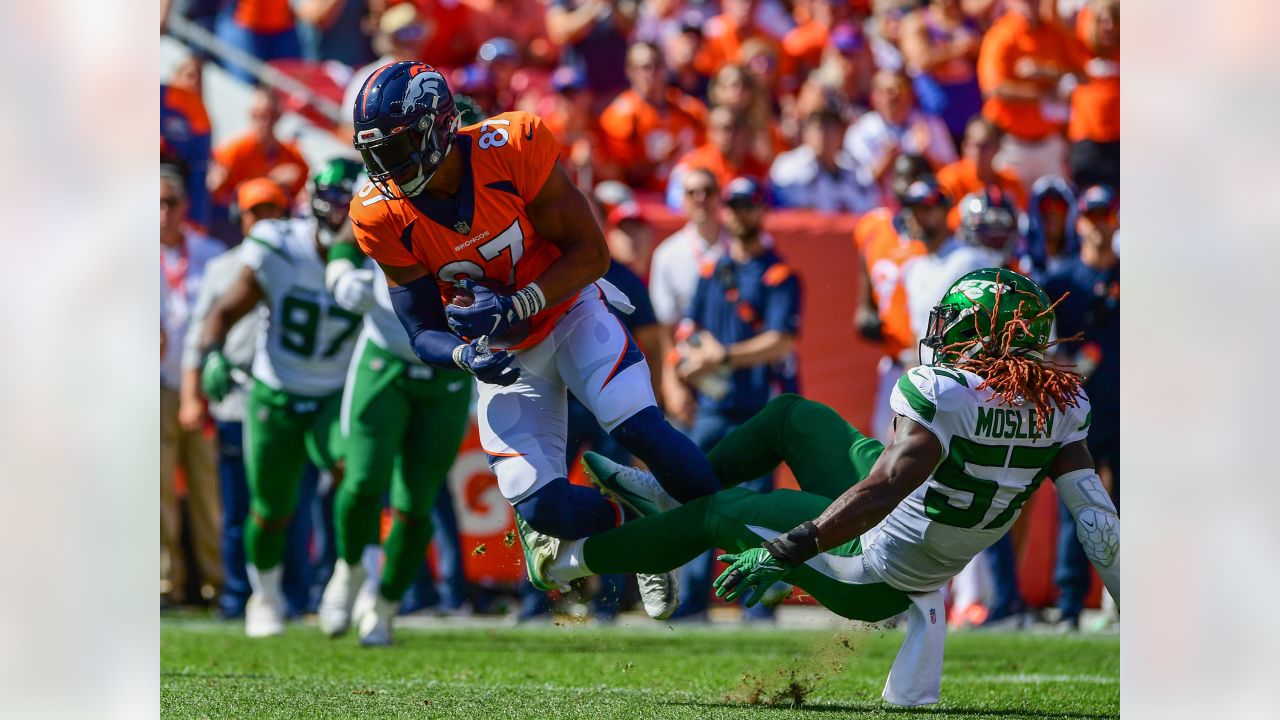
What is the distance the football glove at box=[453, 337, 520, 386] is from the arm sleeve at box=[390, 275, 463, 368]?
20 centimetres

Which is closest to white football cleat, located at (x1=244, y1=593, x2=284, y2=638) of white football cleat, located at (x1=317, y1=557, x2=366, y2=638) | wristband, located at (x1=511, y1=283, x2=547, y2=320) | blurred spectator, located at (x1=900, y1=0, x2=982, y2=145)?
white football cleat, located at (x1=317, y1=557, x2=366, y2=638)

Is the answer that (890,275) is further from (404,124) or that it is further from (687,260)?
(404,124)

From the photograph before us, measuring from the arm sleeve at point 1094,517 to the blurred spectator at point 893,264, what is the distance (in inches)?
126

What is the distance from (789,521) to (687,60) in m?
6.46

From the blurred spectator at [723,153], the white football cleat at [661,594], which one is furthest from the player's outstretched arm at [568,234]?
the blurred spectator at [723,153]

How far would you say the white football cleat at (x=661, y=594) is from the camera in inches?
210

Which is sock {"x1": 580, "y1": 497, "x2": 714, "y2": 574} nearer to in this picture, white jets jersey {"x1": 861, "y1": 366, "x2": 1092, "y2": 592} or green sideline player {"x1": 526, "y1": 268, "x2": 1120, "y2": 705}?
green sideline player {"x1": 526, "y1": 268, "x2": 1120, "y2": 705}

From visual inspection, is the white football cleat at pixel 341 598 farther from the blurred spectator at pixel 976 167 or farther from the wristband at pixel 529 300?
the blurred spectator at pixel 976 167
